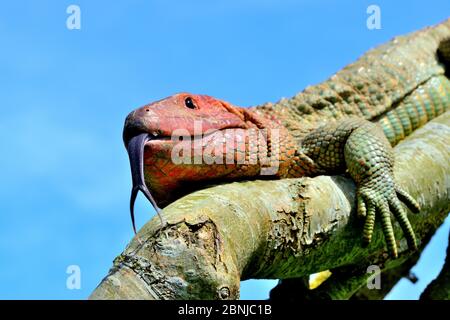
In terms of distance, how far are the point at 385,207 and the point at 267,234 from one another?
3.42 feet

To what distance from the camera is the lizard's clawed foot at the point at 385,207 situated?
16.1 feet

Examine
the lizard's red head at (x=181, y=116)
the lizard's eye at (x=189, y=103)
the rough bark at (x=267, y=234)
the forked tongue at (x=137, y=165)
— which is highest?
the lizard's eye at (x=189, y=103)

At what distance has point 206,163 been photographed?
480 cm

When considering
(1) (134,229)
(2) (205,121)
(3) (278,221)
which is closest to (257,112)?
(2) (205,121)

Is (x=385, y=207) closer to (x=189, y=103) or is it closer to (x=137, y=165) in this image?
(x=189, y=103)

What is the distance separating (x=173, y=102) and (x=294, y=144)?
3.62ft

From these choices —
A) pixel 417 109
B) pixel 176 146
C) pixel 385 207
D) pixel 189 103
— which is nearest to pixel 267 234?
pixel 176 146

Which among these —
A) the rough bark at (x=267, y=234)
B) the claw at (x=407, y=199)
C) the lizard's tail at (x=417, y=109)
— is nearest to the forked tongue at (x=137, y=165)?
the rough bark at (x=267, y=234)

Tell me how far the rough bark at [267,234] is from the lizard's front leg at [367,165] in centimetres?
8

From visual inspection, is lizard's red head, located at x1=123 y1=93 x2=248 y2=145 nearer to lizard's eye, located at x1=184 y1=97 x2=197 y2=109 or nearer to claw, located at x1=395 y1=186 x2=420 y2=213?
lizard's eye, located at x1=184 y1=97 x2=197 y2=109

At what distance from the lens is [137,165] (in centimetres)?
460

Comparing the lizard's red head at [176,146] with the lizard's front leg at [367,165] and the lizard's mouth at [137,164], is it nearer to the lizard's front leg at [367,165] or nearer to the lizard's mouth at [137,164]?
the lizard's mouth at [137,164]

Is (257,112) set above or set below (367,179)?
above
